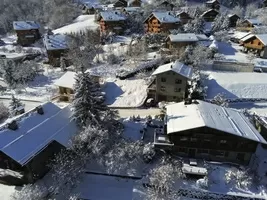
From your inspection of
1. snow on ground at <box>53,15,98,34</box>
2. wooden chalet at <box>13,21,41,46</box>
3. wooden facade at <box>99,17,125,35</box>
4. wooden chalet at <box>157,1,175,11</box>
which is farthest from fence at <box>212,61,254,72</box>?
wooden chalet at <box>13,21,41,46</box>

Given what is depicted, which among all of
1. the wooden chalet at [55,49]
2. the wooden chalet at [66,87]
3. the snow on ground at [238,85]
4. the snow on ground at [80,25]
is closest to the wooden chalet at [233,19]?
the snow on ground at [238,85]

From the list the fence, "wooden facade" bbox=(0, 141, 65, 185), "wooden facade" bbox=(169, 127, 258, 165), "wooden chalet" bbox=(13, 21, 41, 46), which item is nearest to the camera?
"wooden facade" bbox=(0, 141, 65, 185)

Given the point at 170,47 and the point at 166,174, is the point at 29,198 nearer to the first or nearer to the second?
the point at 166,174

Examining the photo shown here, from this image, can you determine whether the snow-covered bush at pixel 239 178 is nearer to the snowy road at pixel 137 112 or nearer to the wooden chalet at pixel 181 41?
the snowy road at pixel 137 112

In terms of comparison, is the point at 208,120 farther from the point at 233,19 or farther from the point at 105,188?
the point at 233,19

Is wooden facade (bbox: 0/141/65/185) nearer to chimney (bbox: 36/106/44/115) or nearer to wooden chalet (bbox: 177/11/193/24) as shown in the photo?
chimney (bbox: 36/106/44/115)

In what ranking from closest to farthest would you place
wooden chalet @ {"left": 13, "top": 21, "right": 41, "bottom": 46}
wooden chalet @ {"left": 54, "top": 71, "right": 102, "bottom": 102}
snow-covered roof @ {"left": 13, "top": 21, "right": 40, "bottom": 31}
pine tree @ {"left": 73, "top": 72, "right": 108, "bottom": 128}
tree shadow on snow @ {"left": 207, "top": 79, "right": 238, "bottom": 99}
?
1. pine tree @ {"left": 73, "top": 72, "right": 108, "bottom": 128}
2. tree shadow on snow @ {"left": 207, "top": 79, "right": 238, "bottom": 99}
3. wooden chalet @ {"left": 54, "top": 71, "right": 102, "bottom": 102}
4. snow-covered roof @ {"left": 13, "top": 21, "right": 40, "bottom": 31}
5. wooden chalet @ {"left": 13, "top": 21, "right": 41, "bottom": 46}

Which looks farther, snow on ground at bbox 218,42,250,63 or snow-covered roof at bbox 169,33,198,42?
snow-covered roof at bbox 169,33,198,42
